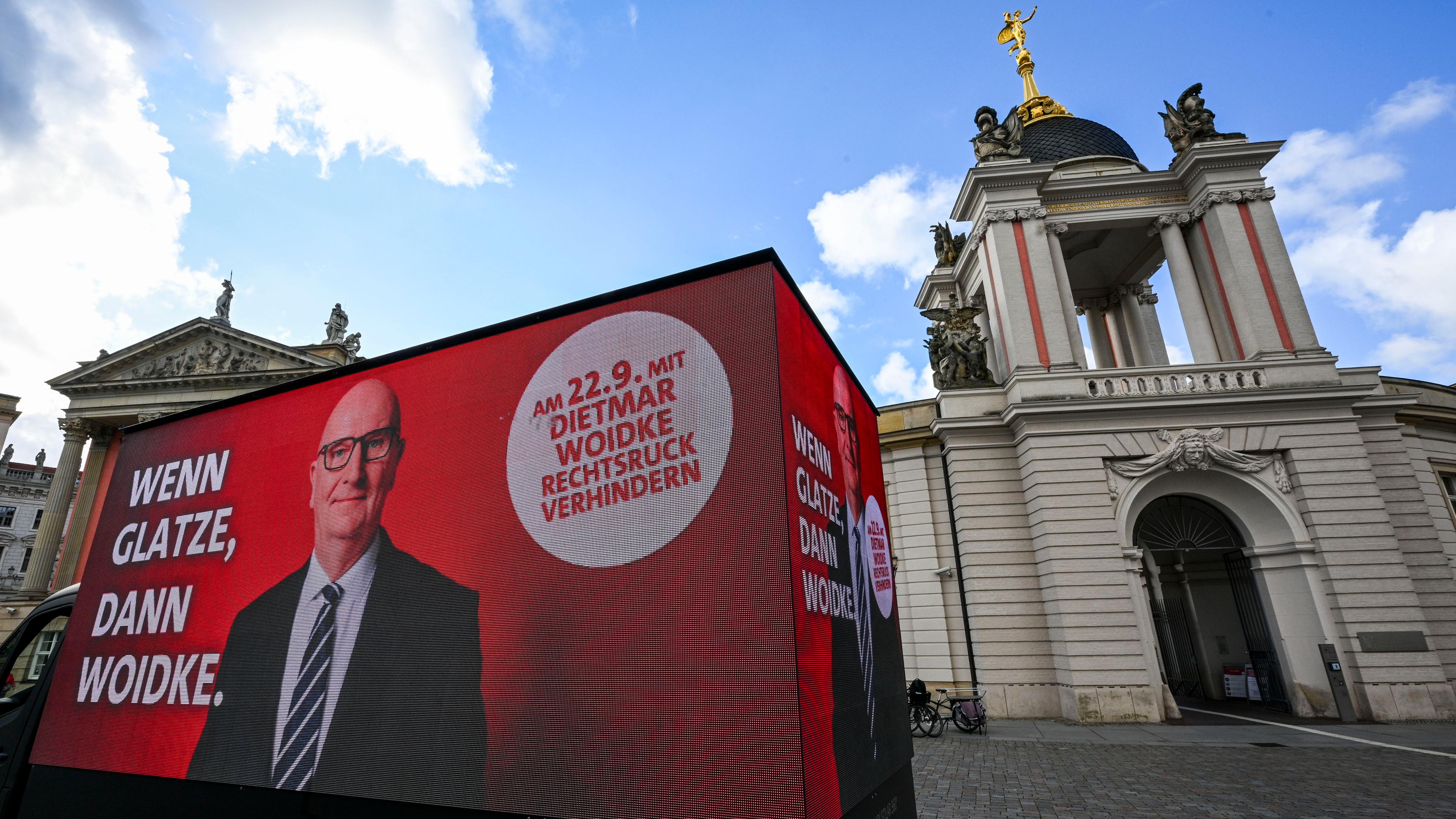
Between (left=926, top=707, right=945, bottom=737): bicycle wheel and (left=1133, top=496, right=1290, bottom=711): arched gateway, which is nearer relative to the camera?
(left=926, top=707, right=945, bottom=737): bicycle wheel

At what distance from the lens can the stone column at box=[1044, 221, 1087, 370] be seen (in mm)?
18031

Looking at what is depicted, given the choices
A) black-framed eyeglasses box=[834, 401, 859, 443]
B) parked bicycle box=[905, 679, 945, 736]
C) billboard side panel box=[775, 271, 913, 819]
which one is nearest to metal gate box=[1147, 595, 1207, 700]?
parked bicycle box=[905, 679, 945, 736]

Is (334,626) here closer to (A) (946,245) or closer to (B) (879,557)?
(B) (879,557)

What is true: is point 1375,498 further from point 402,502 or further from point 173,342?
Answer: point 173,342

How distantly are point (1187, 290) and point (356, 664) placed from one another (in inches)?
878

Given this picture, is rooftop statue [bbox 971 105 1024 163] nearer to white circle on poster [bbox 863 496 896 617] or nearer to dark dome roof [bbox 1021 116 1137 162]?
dark dome roof [bbox 1021 116 1137 162]

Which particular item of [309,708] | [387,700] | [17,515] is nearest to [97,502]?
[17,515]

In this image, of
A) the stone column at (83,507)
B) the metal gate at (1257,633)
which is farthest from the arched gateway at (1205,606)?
the stone column at (83,507)

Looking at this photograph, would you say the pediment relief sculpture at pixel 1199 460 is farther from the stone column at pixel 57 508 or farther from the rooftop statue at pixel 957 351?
the stone column at pixel 57 508

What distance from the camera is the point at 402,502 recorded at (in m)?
4.93

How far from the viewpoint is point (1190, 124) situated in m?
19.4

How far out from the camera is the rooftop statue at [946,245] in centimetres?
2369

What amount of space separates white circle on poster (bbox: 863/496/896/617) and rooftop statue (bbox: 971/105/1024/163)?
17.0 metres

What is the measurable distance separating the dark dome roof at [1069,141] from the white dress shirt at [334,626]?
22.9 m
